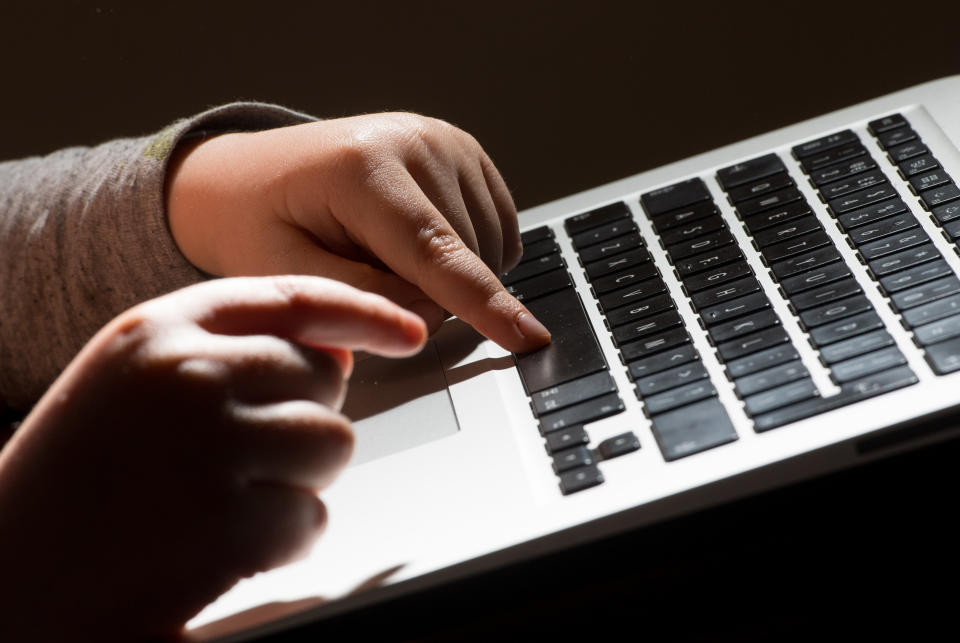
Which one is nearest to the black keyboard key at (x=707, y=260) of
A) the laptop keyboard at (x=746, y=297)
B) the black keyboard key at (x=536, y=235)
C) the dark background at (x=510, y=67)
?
the laptop keyboard at (x=746, y=297)

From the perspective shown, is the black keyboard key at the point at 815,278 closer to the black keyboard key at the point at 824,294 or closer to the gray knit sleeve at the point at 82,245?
the black keyboard key at the point at 824,294

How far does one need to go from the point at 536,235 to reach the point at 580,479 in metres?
0.23

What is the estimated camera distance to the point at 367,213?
0.50 m

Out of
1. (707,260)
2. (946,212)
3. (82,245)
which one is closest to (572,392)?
(707,260)

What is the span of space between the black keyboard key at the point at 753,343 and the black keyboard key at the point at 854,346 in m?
0.02

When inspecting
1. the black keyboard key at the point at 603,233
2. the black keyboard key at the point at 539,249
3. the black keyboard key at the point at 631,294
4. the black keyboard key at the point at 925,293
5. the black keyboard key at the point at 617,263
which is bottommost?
the black keyboard key at the point at 925,293

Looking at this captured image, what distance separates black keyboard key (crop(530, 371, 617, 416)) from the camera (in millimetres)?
461

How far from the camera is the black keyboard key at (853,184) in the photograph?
1.71 ft

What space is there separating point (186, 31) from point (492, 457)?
53 cm

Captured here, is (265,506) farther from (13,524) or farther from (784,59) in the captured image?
(784,59)

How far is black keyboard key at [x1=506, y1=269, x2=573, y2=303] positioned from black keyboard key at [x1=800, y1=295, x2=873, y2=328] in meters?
0.15

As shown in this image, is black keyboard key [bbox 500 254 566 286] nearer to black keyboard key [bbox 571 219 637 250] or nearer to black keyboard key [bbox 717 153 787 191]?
black keyboard key [bbox 571 219 637 250]

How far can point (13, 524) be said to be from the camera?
362 millimetres

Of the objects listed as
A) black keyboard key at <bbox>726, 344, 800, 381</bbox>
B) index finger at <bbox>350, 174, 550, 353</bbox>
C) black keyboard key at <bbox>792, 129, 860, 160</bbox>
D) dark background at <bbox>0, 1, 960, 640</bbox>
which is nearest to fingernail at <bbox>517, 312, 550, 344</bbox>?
index finger at <bbox>350, 174, 550, 353</bbox>
